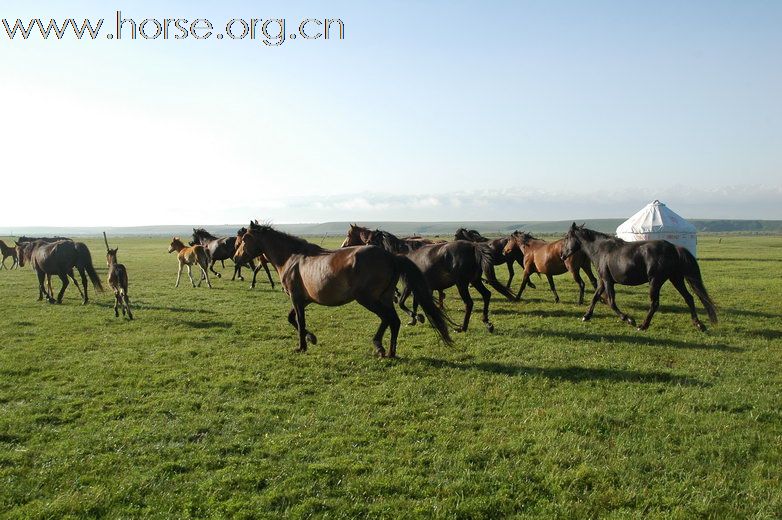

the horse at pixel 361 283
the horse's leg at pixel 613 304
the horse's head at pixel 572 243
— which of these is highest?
the horse's head at pixel 572 243

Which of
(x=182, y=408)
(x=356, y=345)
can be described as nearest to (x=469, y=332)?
(x=356, y=345)

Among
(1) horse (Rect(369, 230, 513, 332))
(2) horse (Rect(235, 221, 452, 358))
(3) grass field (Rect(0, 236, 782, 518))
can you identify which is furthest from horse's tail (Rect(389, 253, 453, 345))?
(1) horse (Rect(369, 230, 513, 332))

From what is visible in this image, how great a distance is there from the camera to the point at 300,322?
877 centimetres

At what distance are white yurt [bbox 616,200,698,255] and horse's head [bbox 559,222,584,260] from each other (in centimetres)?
1801

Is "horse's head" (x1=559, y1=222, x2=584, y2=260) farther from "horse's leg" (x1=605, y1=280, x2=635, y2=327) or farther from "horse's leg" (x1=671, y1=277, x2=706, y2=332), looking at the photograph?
"horse's leg" (x1=671, y1=277, x2=706, y2=332)

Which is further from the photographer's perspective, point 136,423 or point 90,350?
point 90,350

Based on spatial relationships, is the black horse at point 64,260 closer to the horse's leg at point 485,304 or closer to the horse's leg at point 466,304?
the horse's leg at point 466,304

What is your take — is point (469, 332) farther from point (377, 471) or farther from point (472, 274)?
point (377, 471)

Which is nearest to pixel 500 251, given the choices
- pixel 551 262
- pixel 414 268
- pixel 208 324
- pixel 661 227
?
pixel 551 262

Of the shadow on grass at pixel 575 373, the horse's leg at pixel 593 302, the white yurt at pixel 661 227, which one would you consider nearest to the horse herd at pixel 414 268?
the horse's leg at pixel 593 302

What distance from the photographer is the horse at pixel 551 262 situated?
45.0ft

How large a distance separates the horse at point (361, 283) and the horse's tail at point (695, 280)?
18.4ft

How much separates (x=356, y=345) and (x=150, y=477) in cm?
510

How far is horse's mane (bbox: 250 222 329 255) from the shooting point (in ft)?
30.3
